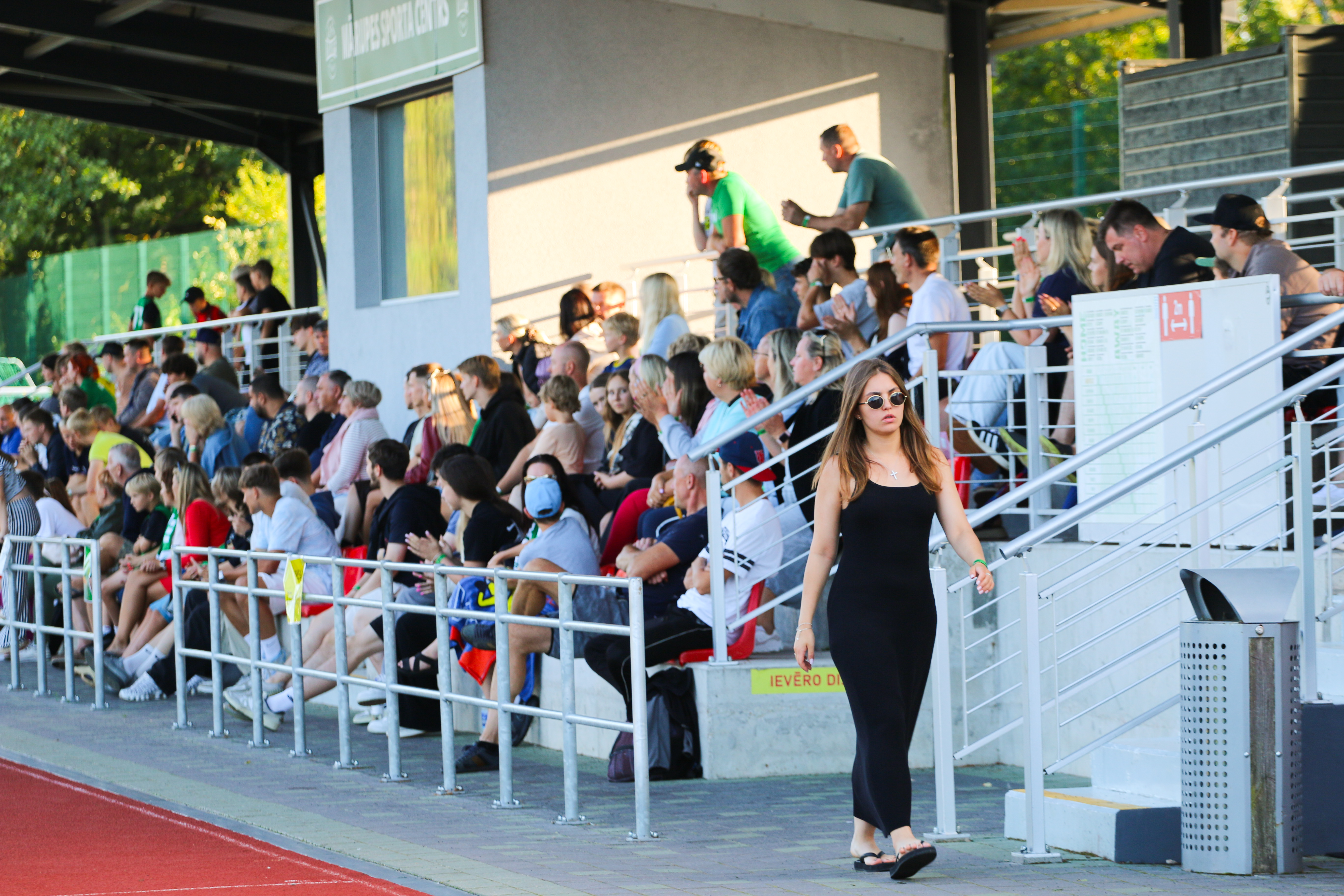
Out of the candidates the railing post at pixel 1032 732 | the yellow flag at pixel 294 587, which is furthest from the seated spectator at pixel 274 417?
the railing post at pixel 1032 732

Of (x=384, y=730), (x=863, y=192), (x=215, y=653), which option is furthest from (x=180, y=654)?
(x=863, y=192)

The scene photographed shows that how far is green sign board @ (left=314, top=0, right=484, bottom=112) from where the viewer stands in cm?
1497

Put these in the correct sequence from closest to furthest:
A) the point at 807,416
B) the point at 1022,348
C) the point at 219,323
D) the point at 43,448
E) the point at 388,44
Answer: the point at 807,416, the point at 1022,348, the point at 388,44, the point at 43,448, the point at 219,323

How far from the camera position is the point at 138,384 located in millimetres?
19016

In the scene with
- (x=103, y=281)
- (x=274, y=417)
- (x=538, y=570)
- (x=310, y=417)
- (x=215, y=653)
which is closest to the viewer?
(x=538, y=570)

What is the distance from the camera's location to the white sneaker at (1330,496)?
710 centimetres

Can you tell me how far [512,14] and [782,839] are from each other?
364 inches

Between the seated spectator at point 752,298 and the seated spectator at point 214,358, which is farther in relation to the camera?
the seated spectator at point 214,358

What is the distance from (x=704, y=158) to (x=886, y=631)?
22.5ft

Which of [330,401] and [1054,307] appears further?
[330,401]

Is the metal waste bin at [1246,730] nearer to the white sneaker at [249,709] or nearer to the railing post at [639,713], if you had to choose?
the railing post at [639,713]

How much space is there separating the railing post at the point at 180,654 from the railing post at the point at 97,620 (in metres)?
1.00

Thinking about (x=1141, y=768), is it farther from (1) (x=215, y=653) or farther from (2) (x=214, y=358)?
(2) (x=214, y=358)

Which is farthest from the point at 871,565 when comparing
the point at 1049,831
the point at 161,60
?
the point at 161,60
